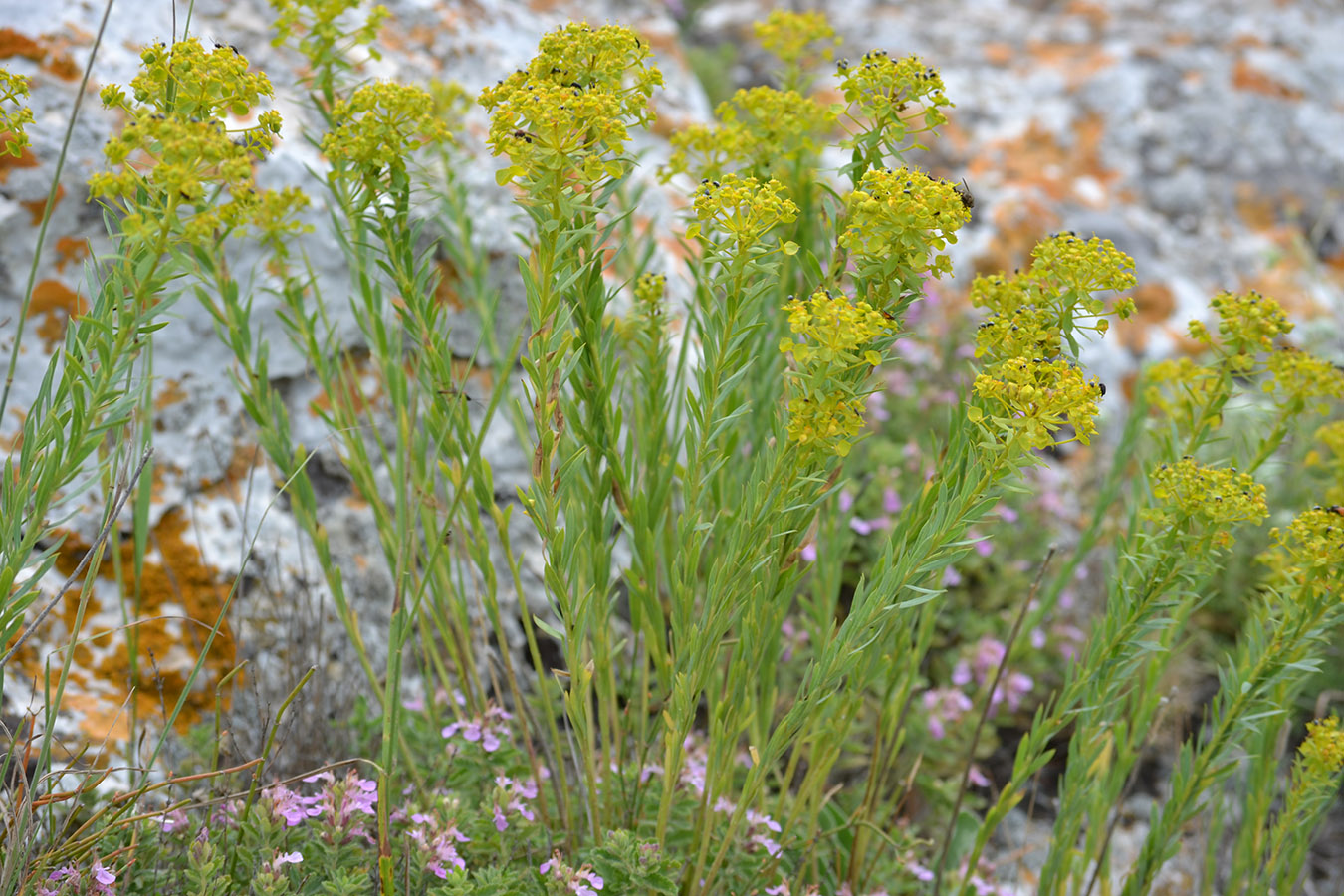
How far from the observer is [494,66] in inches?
107

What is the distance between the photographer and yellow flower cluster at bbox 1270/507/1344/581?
1221mm

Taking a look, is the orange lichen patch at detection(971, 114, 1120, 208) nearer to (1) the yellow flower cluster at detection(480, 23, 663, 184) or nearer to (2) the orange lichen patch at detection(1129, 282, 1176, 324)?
(2) the orange lichen patch at detection(1129, 282, 1176, 324)

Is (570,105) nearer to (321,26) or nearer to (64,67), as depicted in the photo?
(321,26)

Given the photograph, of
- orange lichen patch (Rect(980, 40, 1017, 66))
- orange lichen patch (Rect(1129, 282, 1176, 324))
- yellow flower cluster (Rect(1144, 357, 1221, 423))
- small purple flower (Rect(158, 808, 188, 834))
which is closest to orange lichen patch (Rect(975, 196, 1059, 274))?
orange lichen patch (Rect(1129, 282, 1176, 324))

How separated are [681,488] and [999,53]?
12.5ft

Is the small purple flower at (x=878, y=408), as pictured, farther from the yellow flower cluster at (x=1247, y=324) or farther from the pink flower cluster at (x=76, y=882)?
the pink flower cluster at (x=76, y=882)

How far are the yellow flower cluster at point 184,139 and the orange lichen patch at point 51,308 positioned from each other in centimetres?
104

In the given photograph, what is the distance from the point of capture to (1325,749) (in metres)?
1.34

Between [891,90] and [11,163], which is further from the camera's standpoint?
[11,163]

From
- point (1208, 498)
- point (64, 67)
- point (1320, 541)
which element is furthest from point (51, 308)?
point (1320, 541)

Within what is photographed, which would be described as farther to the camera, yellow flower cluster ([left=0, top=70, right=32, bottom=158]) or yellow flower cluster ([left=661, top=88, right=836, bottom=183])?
yellow flower cluster ([left=661, top=88, right=836, bottom=183])

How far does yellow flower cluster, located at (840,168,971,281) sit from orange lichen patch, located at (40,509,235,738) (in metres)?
1.35

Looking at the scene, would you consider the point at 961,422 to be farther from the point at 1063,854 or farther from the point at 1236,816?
the point at 1236,816

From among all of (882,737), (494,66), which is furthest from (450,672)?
(494,66)
